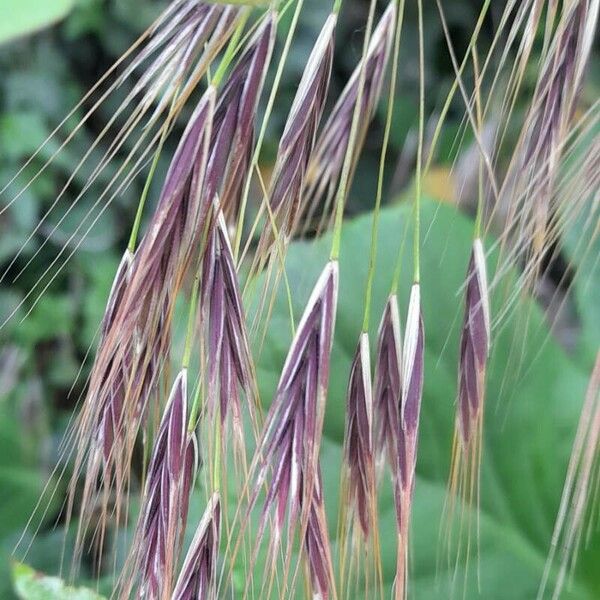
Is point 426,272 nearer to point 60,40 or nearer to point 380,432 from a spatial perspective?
point 380,432

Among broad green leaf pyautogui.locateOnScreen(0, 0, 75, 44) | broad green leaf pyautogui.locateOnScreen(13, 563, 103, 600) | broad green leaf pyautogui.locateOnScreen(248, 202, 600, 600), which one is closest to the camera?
broad green leaf pyautogui.locateOnScreen(0, 0, 75, 44)

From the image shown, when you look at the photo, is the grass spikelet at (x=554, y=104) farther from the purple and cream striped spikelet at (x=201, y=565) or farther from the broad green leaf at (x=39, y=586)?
the broad green leaf at (x=39, y=586)

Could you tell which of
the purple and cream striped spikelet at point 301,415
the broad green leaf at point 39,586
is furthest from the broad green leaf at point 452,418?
the purple and cream striped spikelet at point 301,415

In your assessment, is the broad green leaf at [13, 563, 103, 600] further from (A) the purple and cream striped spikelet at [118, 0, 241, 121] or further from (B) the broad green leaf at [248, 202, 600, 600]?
(A) the purple and cream striped spikelet at [118, 0, 241, 121]

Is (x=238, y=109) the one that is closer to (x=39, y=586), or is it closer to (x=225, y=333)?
(x=225, y=333)

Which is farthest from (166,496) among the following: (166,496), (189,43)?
(189,43)

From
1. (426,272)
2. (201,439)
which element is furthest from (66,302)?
(201,439)

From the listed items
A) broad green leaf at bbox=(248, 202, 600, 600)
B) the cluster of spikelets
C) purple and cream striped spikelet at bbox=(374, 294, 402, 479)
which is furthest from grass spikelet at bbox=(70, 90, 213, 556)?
broad green leaf at bbox=(248, 202, 600, 600)
